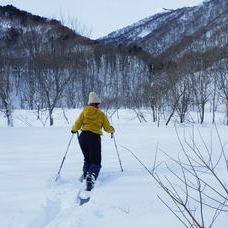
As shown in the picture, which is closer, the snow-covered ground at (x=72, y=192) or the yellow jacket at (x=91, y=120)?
the snow-covered ground at (x=72, y=192)

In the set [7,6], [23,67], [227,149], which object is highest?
[7,6]

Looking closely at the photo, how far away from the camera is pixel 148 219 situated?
413 cm

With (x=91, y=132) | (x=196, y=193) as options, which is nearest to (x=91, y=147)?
(x=91, y=132)

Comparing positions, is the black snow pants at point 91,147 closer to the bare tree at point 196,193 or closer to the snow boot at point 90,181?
the snow boot at point 90,181

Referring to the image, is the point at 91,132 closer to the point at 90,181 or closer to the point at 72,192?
the point at 90,181

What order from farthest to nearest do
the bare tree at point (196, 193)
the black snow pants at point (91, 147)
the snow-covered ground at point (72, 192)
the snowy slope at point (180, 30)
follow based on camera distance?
1. the snowy slope at point (180, 30)
2. the black snow pants at point (91, 147)
3. the snow-covered ground at point (72, 192)
4. the bare tree at point (196, 193)

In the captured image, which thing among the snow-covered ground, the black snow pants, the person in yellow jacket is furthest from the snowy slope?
the black snow pants

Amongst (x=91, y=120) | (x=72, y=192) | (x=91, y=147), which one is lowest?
(x=72, y=192)

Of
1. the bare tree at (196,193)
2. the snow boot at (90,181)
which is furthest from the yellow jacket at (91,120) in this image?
the bare tree at (196,193)

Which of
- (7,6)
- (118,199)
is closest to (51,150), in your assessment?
(118,199)

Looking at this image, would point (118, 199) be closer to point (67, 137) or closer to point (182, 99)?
point (67, 137)

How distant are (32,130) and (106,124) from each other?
841 cm

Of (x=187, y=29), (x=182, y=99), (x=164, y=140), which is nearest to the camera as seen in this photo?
(x=164, y=140)

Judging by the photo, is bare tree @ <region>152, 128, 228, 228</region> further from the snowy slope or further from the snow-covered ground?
the snowy slope
